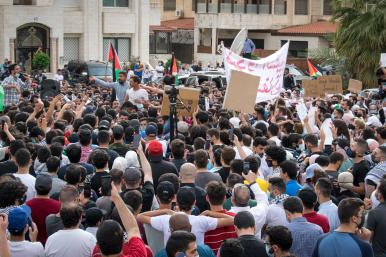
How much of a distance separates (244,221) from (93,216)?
1.40m

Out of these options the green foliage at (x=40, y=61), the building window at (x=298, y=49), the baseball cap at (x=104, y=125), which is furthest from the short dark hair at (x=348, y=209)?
the building window at (x=298, y=49)

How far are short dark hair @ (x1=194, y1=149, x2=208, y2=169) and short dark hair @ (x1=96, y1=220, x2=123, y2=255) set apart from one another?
3.16 metres

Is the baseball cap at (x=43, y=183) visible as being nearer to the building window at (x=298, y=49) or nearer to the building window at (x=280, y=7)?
the building window at (x=298, y=49)

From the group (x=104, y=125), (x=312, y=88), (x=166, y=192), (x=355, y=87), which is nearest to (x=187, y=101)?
(x=104, y=125)

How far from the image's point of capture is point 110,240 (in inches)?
255

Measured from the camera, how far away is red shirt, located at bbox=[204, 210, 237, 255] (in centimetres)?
787

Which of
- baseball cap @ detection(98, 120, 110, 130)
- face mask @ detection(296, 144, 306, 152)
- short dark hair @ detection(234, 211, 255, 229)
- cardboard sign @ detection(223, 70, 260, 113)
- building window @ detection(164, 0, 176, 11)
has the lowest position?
face mask @ detection(296, 144, 306, 152)

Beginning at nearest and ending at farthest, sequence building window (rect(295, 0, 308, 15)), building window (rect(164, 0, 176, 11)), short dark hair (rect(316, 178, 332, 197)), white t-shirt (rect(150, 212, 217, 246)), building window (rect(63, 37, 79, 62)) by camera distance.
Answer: white t-shirt (rect(150, 212, 217, 246)) < short dark hair (rect(316, 178, 332, 197)) < building window (rect(63, 37, 79, 62)) < building window (rect(295, 0, 308, 15)) < building window (rect(164, 0, 176, 11))

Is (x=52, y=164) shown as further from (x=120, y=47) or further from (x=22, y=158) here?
(x=120, y=47)

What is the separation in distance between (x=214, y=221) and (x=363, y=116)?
9348mm

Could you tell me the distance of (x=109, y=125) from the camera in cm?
1320

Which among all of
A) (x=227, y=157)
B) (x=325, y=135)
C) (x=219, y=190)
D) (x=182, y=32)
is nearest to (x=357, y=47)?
(x=325, y=135)

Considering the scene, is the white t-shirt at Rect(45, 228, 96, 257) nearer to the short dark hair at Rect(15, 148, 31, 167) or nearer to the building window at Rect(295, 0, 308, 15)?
the short dark hair at Rect(15, 148, 31, 167)

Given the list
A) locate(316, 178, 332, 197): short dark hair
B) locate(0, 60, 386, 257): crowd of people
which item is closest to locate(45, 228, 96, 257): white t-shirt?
locate(0, 60, 386, 257): crowd of people
